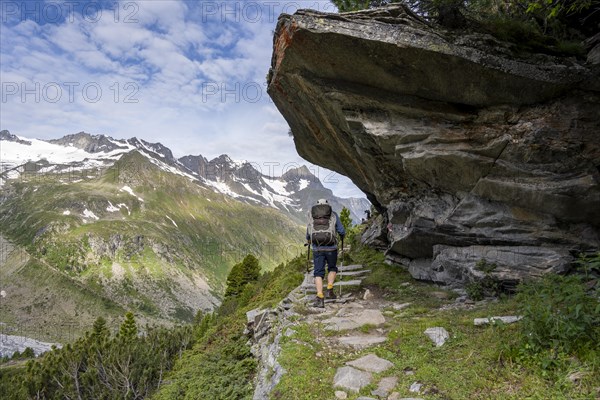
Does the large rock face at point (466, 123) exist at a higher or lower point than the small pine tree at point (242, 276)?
higher

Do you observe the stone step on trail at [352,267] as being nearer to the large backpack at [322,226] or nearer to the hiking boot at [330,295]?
the hiking boot at [330,295]

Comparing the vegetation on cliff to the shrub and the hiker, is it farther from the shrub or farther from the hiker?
the hiker

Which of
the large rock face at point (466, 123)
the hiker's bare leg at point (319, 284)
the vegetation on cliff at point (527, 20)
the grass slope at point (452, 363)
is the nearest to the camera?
the grass slope at point (452, 363)

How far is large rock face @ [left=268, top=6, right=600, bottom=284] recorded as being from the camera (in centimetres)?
1169

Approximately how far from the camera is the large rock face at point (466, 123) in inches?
460

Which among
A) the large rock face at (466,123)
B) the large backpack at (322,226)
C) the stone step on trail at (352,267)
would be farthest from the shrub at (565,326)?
the stone step on trail at (352,267)

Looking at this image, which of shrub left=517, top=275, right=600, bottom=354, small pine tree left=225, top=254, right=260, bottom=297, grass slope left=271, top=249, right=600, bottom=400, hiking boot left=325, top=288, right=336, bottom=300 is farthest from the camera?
small pine tree left=225, top=254, right=260, bottom=297

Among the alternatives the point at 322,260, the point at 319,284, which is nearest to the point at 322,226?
the point at 322,260

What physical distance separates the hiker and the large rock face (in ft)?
11.6

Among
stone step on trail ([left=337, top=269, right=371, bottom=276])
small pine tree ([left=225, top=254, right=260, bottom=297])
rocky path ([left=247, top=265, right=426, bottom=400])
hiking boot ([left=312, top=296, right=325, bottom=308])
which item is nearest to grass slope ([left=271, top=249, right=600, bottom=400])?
rocky path ([left=247, top=265, right=426, bottom=400])

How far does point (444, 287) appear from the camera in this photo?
14133 millimetres

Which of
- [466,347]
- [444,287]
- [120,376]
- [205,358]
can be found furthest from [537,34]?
[120,376]

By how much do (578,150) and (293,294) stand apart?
1103 centimetres

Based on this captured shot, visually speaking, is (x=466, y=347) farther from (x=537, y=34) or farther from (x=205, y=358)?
(x=537, y=34)
